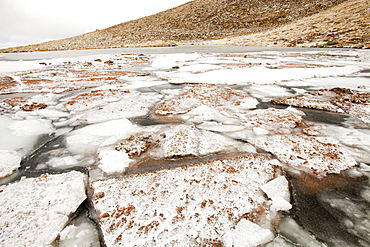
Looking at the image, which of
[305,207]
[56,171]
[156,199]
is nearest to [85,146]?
[56,171]

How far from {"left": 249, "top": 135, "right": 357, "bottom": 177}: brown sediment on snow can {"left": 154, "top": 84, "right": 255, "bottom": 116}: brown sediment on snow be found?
69 centimetres

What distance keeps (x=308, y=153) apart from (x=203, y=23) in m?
31.4

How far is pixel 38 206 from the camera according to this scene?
2.80 ft

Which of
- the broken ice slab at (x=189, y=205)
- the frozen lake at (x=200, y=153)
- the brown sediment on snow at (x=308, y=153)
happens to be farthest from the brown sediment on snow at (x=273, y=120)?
the broken ice slab at (x=189, y=205)

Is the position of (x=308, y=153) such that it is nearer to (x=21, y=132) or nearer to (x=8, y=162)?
(x=8, y=162)

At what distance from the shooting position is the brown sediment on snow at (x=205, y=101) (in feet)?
6.57

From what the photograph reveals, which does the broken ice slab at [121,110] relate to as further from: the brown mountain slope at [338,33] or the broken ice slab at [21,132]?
the brown mountain slope at [338,33]

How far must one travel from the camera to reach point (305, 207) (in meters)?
0.86

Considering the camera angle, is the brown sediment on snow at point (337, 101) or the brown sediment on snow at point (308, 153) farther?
the brown sediment on snow at point (337, 101)

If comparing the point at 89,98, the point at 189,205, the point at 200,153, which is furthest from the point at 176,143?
the point at 89,98

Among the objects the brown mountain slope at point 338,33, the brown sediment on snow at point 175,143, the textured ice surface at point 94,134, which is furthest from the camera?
the brown mountain slope at point 338,33

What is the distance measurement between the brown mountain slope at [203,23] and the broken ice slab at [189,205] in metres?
24.4

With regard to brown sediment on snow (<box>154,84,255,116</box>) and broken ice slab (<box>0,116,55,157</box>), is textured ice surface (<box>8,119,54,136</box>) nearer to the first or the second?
broken ice slab (<box>0,116,55,157</box>)

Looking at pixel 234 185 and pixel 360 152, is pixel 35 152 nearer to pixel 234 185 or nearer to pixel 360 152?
pixel 234 185
